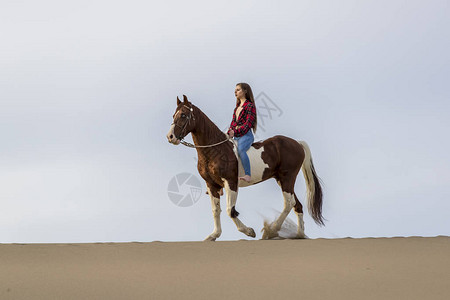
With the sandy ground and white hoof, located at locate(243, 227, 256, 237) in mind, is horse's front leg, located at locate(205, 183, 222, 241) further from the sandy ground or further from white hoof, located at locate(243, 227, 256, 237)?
the sandy ground

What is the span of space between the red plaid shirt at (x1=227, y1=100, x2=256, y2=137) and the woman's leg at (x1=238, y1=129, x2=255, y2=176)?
0.08 metres

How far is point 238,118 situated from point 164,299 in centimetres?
443

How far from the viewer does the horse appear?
9.39m

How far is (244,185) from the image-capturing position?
9734 millimetres

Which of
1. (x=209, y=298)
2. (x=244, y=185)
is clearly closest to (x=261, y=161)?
(x=244, y=185)

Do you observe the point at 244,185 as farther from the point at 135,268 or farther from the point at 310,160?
the point at 135,268

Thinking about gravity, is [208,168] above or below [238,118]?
below

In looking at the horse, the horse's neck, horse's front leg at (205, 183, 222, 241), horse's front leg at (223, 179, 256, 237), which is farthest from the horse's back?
the horse's neck

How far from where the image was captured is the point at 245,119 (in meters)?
9.66

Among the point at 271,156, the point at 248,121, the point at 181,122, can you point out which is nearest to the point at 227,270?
the point at 181,122

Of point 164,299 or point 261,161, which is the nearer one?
point 164,299

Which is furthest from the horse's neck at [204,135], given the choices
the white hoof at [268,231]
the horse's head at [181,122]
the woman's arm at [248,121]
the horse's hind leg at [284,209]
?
the white hoof at [268,231]

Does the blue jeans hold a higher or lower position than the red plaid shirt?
lower

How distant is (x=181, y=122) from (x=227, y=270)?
10.1 ft
